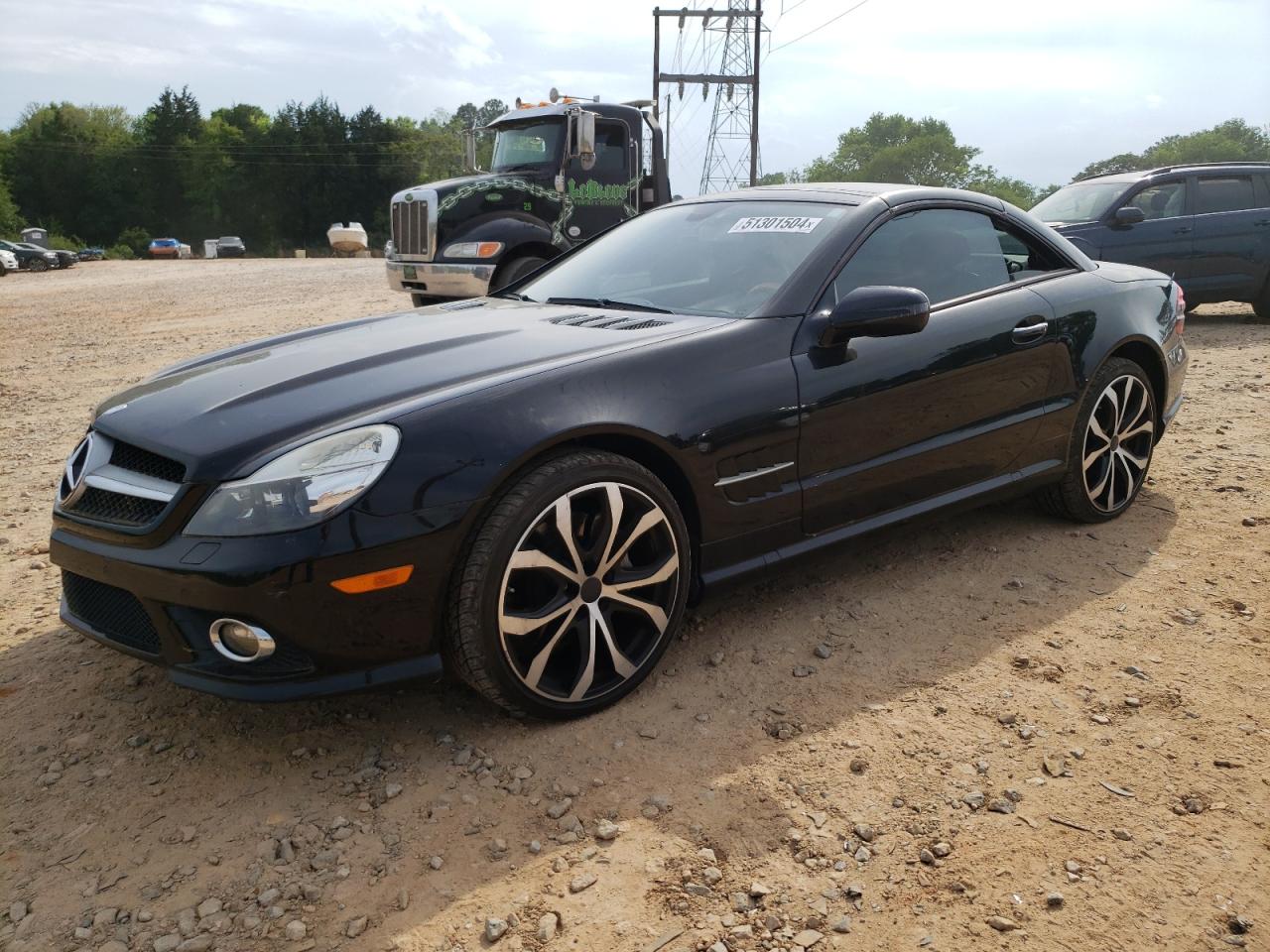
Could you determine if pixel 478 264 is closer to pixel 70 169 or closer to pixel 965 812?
pixel 965 812

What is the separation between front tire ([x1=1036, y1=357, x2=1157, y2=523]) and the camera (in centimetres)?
418

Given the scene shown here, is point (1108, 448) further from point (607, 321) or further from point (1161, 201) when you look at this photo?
point (1161, 201)

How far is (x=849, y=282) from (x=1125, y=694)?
5.14 ft

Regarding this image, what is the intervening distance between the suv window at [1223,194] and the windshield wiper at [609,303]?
30.0 ft

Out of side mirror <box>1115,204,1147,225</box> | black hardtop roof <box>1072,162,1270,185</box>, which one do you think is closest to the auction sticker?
side mirror <box>1115,204,1147,225</box>

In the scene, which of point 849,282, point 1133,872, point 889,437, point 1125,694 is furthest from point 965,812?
point 849,282

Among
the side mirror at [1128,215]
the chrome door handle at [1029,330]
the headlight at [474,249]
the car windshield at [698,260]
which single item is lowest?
the chrome door handle at [1029,330]

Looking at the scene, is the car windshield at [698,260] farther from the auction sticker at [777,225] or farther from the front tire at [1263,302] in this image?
the front tire at [1263,302]

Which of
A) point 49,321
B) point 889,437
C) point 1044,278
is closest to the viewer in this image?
point 889,437

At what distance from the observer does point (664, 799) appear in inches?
98.7

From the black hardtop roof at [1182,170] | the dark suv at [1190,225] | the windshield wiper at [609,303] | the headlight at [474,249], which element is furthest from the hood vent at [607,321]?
the black hardtop roof at [1182,170]

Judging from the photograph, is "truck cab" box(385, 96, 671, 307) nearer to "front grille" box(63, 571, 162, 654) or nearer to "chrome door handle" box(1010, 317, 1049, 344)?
"chrome door handle" box(1010, 317, 1049, 344)

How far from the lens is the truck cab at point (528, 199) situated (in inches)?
405

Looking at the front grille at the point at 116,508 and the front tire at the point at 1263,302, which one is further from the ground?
the front tire at the point at 1263,302
